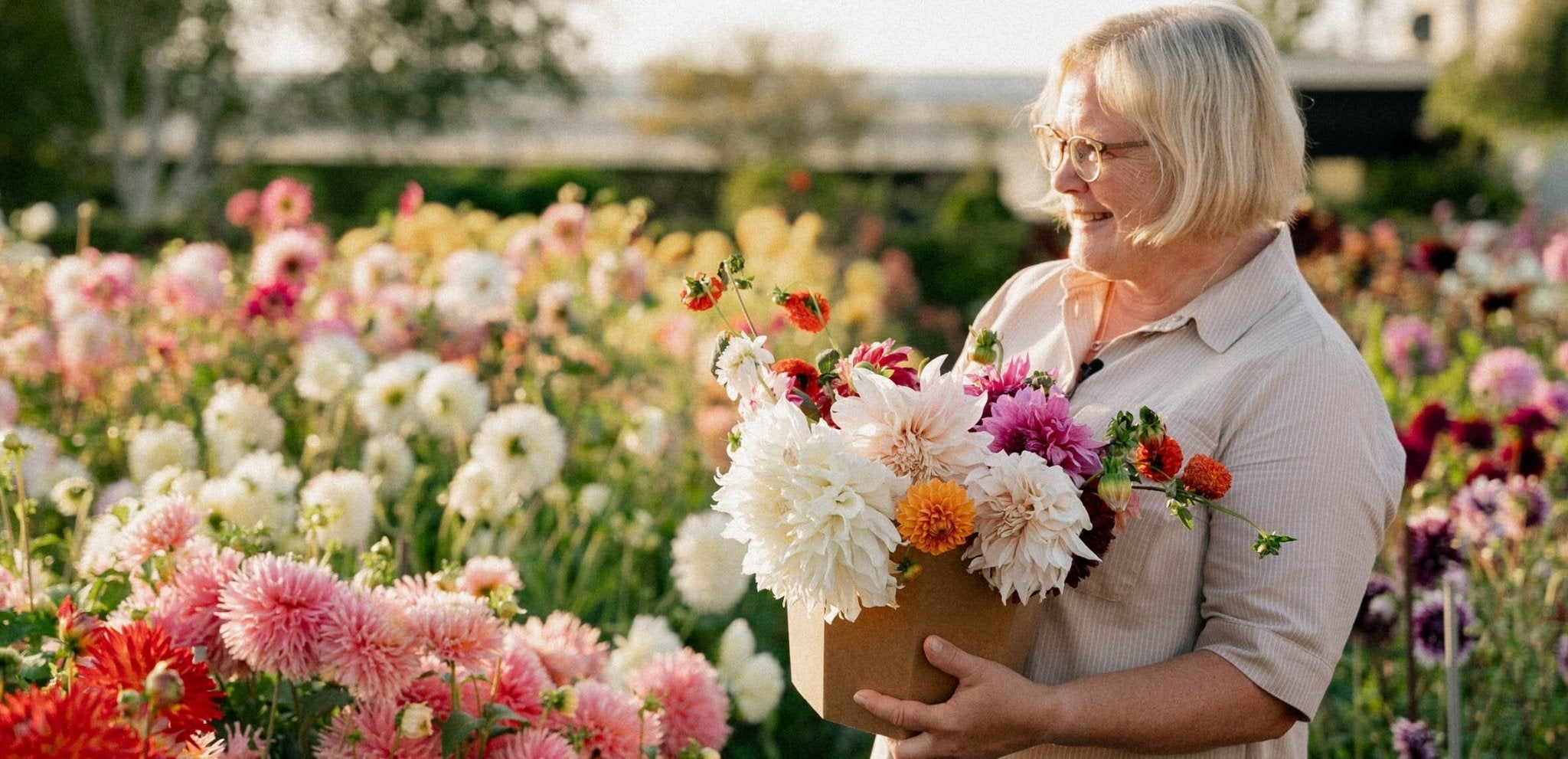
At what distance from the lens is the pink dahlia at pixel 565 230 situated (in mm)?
4152

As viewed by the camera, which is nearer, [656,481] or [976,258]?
[656,481]

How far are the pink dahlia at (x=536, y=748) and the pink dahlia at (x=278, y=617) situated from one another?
0.25 meters

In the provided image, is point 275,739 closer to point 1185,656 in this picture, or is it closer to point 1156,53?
point 1185,656

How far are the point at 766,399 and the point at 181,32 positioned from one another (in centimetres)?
2091

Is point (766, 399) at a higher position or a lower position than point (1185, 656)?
higher

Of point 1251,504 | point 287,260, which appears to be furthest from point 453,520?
point 1251,504

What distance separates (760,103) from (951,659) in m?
27.8

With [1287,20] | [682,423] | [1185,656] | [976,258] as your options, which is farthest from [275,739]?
[1287,20]

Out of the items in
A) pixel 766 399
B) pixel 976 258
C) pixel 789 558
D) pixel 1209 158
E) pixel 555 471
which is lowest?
pixel 976 258

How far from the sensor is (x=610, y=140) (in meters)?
31.8

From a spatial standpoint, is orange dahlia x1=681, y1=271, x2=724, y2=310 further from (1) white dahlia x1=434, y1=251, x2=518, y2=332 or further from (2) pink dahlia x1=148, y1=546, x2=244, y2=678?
(1) white dahlia x1=434, y1=251, x2=518, y2=332

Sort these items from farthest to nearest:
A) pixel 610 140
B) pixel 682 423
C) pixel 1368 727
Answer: pixel 610 140
pixel 682 423
pixel 1368 727

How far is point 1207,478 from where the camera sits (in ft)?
3.82

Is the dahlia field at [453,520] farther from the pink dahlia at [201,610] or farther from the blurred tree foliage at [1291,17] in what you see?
the blurred tree foliage at [1291,17]
